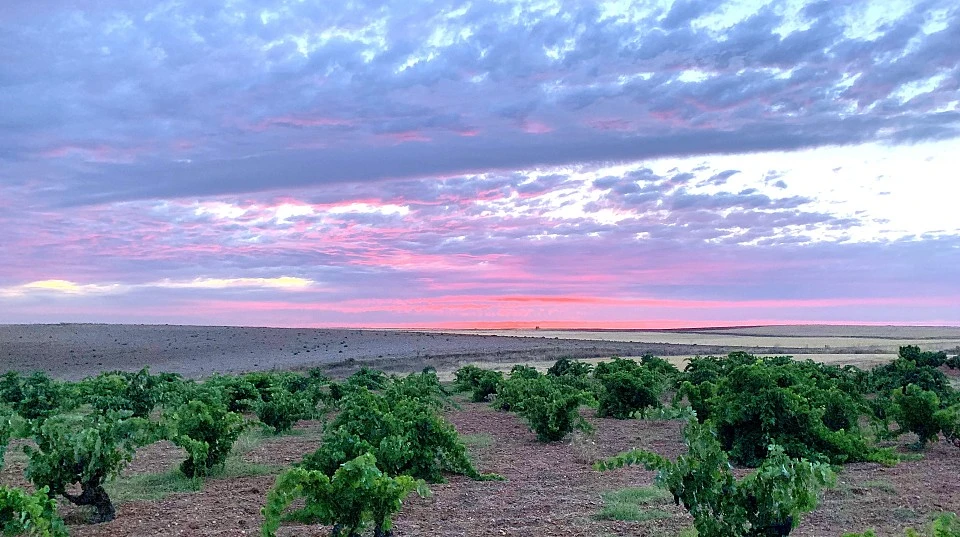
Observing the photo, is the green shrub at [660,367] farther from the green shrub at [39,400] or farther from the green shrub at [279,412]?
the green shrub at [39,400]

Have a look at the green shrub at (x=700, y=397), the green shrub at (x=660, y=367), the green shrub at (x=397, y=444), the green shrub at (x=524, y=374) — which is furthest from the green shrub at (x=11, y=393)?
the green shrub at (x=660, y=367)

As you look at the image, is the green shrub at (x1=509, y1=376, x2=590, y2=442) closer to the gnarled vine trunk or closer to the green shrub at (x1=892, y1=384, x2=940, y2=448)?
the green shrub at (x1=892, y1=384, x2=940, y2=448)

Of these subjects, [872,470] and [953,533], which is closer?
[953,533]

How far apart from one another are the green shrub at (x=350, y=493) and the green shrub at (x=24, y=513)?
187 cm

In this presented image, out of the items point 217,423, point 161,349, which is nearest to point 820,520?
point 217,423

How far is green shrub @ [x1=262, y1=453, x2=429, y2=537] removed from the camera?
7.54 m

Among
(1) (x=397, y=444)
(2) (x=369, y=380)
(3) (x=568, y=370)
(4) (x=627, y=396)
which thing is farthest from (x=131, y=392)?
(3) (x=568, y=370)

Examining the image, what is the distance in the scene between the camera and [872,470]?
12195mm

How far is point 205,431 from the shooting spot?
12219 mm

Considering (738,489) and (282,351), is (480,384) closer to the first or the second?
(738,489)

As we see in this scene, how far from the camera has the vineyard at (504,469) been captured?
716cm

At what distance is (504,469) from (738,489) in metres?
6.31

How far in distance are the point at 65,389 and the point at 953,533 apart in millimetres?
22115

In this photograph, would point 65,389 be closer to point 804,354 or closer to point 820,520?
point 820,520
